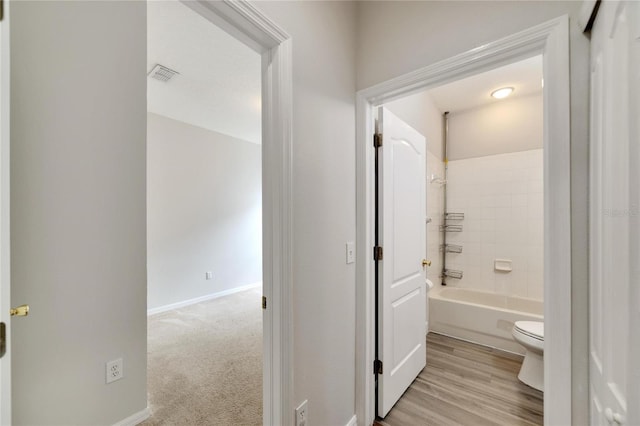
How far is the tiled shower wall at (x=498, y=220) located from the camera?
3158 millimetres

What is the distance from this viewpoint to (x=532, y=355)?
2.19m

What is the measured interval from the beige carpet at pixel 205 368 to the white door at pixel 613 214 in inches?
73.0

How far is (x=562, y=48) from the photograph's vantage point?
41.1 inches

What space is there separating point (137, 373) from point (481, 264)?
3.71 m

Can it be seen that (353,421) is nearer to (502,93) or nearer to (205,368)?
(205,368)

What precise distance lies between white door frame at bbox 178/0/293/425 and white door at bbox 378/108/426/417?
2.54ft

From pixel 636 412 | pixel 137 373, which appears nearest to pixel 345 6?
pixel 636 412

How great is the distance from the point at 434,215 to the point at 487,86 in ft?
5.19

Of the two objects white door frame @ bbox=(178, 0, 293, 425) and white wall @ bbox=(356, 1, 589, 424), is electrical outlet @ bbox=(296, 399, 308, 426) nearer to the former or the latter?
white door frame @ bbox=(178, 0, 293, 425)

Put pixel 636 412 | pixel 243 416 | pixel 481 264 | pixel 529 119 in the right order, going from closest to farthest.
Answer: pixel 636 412, pixel 243 416, pixel 529 119, pixel 481 264

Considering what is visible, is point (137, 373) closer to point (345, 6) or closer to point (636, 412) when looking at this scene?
point (636, 412)

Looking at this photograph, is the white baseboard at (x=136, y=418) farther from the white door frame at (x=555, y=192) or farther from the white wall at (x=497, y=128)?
the white wall at (x=497, y=128)

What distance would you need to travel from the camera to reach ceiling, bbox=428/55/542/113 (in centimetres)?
267

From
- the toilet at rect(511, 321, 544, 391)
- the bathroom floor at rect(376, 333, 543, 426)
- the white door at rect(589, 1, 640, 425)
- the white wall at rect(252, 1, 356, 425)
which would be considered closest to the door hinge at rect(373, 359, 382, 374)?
the white wall at rect(252, 1, 356, 425)
